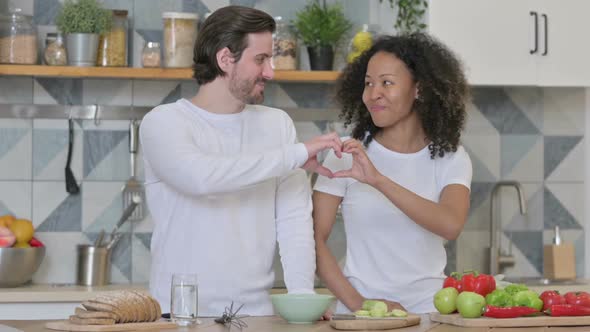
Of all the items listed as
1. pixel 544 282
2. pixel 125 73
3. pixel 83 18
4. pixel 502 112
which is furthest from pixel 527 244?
pixel 83 18

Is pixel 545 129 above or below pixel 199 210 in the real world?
above

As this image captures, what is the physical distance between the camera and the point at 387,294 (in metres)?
2.84

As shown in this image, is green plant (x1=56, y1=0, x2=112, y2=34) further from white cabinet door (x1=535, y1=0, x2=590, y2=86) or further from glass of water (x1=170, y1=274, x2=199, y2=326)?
glass of water (x1=170, y1=274, x2=199, y2=326)

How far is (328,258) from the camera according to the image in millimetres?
2852

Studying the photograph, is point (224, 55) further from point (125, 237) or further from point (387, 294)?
point (125, 237)

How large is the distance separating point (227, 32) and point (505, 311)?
3.36 ft

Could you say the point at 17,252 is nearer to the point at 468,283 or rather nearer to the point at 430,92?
the point at 430,92

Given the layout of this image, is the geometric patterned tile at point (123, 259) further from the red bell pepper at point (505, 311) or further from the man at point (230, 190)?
the red bell pepper at point (505, 311)

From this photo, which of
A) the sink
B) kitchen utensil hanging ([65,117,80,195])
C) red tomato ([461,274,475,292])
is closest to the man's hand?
red tomato ([461,274,475,292])

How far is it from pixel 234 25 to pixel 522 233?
2.13 metres

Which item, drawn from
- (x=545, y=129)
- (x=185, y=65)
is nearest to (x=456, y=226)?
(x=185, y=65)

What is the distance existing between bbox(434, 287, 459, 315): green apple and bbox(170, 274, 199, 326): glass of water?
0.60m

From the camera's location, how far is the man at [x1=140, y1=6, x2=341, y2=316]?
Answer: 2646mm

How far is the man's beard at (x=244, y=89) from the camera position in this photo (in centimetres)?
277
